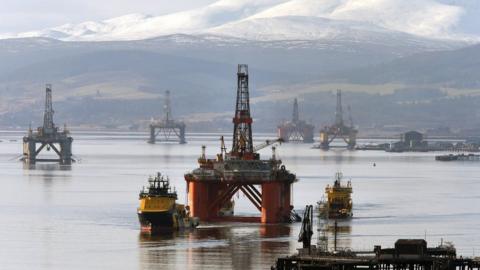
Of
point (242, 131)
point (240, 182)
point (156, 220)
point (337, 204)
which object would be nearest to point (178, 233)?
point (156, 220)

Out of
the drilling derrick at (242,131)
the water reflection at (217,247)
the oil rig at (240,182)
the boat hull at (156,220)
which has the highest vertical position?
the drilling derrick at (242,131)

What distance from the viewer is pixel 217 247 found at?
78.0 metres

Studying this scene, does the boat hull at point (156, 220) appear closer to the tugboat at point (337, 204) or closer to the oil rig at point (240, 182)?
the oil rig at point (240, 182)

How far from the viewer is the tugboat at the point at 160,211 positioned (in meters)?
84.4

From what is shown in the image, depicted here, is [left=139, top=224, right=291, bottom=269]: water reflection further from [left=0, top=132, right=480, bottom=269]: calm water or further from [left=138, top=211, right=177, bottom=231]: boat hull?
[left=138, top=211, right=177, bottom=231]: boat hull

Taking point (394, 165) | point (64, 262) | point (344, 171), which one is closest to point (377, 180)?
point (344, 171)

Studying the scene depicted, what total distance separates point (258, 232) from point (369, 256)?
25.1 m

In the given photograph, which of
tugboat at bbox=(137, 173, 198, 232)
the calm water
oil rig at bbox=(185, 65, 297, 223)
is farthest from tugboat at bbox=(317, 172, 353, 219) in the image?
tugboat at bbox=(137, 173, 198, 232)

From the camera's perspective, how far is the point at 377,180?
144750 mm

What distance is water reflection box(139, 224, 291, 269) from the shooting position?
71.9m

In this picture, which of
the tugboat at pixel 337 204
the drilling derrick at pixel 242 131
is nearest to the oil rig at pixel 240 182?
the drilling derrick at pixel 242 131

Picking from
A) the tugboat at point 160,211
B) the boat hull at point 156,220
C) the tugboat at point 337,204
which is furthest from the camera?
the tugboat at point 337,204

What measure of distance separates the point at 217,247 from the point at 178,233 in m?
6.50

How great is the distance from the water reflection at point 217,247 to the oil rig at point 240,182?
1482mm
